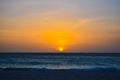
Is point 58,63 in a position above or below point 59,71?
above

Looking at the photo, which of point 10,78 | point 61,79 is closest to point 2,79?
point 10,78

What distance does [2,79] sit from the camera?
16109 mm

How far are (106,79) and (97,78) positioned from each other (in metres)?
0.65

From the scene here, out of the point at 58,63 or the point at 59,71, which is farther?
the point at 58,63

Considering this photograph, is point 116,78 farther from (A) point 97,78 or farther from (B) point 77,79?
(B) point 77,79

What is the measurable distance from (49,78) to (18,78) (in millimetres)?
1906

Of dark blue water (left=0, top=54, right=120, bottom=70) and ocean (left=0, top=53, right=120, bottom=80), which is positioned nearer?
ocean (left=0, top=53, right=120, bottom=80)

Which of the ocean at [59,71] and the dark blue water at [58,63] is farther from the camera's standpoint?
the dark blue water at [58,63]

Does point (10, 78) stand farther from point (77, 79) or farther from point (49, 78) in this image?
point (77, 79)

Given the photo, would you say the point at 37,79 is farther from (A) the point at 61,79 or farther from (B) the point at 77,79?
(B) the point at 77,79

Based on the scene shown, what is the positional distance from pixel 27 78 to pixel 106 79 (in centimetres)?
481

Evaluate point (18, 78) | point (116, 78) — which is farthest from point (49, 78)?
point (116, 78)

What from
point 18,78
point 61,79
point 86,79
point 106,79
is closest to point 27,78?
point 18,78

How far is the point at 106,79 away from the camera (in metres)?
16.3
